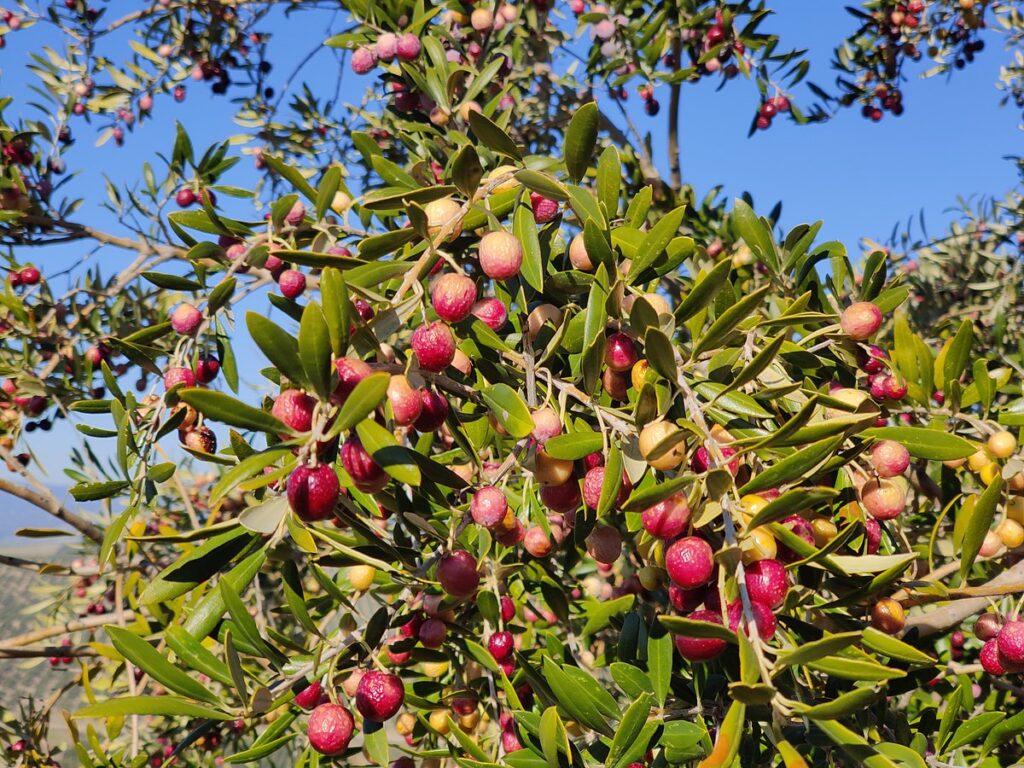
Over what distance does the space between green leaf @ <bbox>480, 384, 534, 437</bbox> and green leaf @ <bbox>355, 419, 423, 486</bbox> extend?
0.20 meters

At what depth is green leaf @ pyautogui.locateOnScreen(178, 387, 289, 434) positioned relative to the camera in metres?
0.70

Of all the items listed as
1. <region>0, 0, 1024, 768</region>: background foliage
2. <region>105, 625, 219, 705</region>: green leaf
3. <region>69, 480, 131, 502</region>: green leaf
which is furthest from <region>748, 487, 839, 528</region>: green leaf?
<region>69, 480, 131, 502</region>: green leaf

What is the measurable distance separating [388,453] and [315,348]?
5.1 inches

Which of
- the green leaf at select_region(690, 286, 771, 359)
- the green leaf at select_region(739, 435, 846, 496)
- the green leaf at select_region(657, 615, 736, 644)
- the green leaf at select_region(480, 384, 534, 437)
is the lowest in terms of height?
the green leaf at select_region(657, 615, 736, 644)

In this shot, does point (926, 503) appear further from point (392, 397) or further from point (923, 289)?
point (392, 397)

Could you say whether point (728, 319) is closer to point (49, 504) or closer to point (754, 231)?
point (754, 231)

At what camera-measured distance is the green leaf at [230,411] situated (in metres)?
0.70

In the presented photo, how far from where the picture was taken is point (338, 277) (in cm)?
73

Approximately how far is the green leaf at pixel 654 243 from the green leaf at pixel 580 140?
15 centimetres

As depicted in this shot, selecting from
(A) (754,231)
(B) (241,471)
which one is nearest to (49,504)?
(B) (241,471)

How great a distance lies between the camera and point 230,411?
0.72 meters

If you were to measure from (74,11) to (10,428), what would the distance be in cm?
281

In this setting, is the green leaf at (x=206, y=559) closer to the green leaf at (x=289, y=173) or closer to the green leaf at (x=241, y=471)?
the green leaf at (x=241, y=471)

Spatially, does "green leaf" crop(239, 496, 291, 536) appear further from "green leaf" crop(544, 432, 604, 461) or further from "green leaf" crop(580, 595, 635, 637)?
"green leaf" crop(580, 595, 635, 637)
